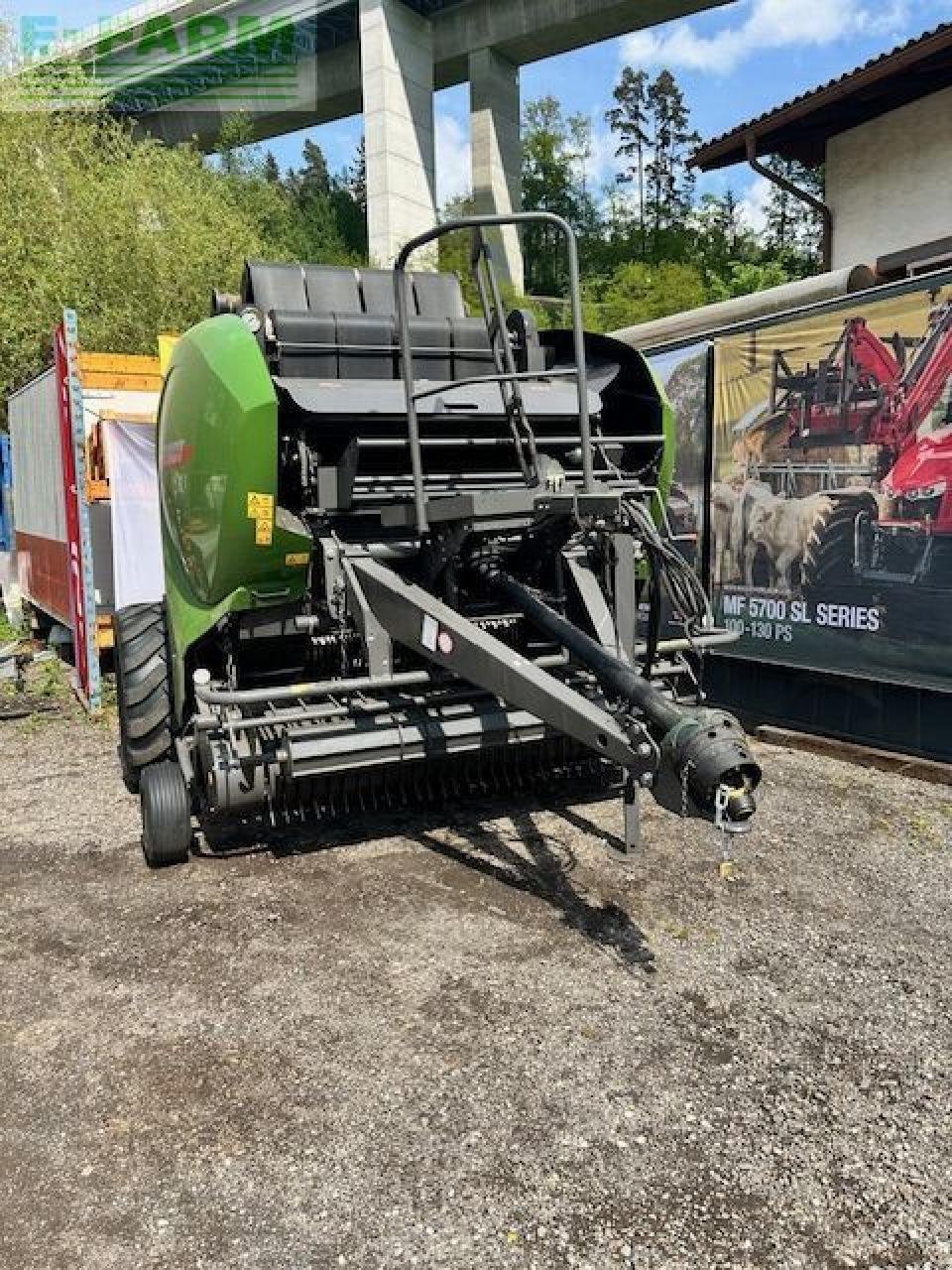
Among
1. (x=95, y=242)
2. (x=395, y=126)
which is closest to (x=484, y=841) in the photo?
(x=95, y=242)

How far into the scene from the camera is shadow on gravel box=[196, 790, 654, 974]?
11.6 ft

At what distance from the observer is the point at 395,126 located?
81.1ft

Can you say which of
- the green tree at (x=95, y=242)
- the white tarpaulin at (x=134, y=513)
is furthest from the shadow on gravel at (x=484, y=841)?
the green tree at (x=95, y=242)

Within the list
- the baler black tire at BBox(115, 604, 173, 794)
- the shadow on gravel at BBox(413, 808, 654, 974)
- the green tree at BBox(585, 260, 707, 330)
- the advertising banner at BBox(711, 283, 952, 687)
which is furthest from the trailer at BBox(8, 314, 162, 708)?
the green tree at BBox(585, 260, 707, 330)

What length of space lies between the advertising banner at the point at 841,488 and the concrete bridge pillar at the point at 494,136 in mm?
21843

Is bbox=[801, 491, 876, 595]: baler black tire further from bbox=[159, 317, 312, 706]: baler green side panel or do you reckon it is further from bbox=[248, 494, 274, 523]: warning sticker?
bbox=[248, 494, 274, 523]: warning sticker

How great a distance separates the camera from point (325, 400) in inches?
146

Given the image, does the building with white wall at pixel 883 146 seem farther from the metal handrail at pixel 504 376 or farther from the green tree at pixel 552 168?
the green tree at pixel 552 168

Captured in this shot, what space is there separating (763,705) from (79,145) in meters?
17.5

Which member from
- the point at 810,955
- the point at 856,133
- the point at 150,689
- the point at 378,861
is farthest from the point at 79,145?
the point at 810,955

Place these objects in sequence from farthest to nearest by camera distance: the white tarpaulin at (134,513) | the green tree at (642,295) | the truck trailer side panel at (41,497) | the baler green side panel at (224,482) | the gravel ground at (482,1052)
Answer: the green tree at (642,295)
the truck trailer side panel at (41,497)
the white tarpaulin at (134,513)
the baler green side panel at (224,482)
the gravel ground at (482,1052)

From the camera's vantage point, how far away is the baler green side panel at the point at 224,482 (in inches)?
141

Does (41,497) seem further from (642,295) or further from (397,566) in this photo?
(642,295)

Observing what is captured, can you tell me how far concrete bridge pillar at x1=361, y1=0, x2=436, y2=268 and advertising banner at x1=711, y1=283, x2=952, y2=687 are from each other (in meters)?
19.9
